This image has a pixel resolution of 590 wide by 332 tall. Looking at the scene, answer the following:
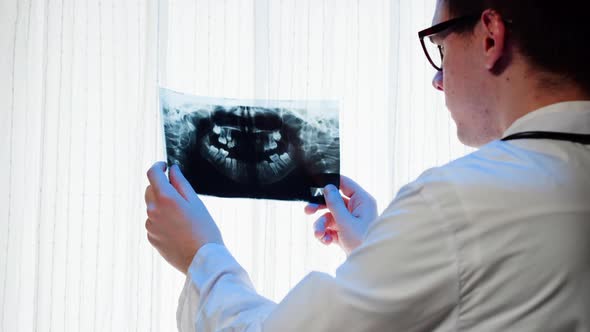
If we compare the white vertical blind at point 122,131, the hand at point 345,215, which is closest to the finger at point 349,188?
the hand at point 345,215

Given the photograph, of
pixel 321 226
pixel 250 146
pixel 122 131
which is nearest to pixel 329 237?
pixel 321 226

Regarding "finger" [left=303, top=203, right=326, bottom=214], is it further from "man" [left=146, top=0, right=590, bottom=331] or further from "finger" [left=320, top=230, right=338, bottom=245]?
"man" [left=146, top=0, right=590, bottom=331]

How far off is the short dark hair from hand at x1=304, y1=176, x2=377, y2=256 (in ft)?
1.53

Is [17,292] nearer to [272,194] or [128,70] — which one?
[128,70]

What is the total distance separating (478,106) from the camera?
2.67 feet

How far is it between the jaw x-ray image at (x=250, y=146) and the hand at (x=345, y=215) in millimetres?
25

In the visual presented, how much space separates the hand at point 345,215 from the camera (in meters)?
1.11

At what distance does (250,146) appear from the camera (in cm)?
113

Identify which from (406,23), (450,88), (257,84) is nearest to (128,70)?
(257,84)

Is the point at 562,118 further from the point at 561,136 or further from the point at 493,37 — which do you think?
the point at 493,37

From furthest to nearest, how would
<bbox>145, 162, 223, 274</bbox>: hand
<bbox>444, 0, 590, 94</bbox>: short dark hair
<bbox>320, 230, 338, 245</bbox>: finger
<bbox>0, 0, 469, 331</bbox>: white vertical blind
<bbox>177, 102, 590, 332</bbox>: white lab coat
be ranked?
<bbox>0, 0, 469, 331</bbox>: white vertical blind → <bbox>320, 230, 338, 245</bbox>: finger → <bbox>145, 162, 223, 274</bbox>: hand → <bbox>444, 0, 590, 94</bbox>: short dark hair → <bbox>177, 102, 590, 332</bbox>: white lab coat

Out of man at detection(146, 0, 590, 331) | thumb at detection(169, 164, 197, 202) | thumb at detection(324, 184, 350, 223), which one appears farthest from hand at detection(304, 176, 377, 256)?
man at detection(146, 0, 590, 331)

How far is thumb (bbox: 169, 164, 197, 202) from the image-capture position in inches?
39.1

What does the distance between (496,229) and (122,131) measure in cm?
95
